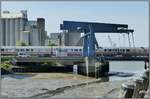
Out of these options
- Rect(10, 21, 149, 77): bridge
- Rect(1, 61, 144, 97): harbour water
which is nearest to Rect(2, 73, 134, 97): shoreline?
Rect(1, 61, 144, 97): harbour water

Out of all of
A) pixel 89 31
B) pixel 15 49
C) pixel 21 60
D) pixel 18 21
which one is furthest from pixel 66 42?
pixel 18 21

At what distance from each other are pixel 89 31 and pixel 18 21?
6.34 meters

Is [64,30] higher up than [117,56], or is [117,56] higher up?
[64,30]

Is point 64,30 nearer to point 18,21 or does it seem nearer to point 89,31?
point 89,31

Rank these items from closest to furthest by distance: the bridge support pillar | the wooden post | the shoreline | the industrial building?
the wooden post, the industrial building, the shoreline, the bridge support pillar

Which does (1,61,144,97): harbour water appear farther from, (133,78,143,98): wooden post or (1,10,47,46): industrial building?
(133,78,143,98): wooden post

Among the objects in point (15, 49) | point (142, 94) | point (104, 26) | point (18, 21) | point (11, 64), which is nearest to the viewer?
point (142, 94)

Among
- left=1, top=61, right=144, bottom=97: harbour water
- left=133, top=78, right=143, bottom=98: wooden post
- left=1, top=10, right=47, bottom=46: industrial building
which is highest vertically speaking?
left=1, top=10, right=47, bottom=46: industrial building

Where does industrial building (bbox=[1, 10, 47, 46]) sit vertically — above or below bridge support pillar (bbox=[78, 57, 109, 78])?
above

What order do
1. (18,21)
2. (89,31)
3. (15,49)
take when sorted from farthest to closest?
(15,49)
(89,31)
(18,21)

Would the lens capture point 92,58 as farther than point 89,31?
Yes

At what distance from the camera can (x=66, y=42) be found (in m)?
12.1

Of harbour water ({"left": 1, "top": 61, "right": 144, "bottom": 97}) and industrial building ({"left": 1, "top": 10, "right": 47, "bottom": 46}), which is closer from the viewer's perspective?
industrial building ({"left": 1, "top": 10, "right": 47, "bottom": 46})

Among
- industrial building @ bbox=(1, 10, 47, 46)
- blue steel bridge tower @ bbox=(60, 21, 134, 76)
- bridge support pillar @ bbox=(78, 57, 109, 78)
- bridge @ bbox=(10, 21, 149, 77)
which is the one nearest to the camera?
industrial building @ bbox=(1, 10, 47, 46)
